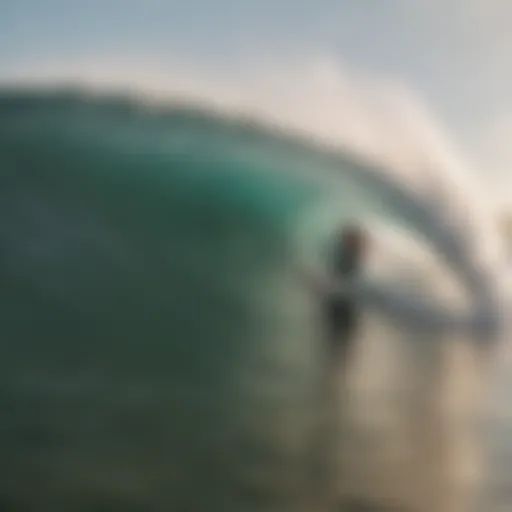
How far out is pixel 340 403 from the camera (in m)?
1.02

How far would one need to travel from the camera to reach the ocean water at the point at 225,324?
100 cm

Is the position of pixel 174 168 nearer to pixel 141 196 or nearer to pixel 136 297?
pixel 141 196

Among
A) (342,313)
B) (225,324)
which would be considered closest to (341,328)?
(342,313)

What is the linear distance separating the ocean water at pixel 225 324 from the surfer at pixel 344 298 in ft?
0.05

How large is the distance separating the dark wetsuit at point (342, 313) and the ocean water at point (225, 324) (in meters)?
0.02

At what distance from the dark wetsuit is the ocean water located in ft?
0.05

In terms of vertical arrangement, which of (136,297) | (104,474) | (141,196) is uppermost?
(141,196)

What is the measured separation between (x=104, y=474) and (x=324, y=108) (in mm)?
600

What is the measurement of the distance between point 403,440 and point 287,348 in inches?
7.9

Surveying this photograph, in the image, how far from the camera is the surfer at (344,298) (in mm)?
1053

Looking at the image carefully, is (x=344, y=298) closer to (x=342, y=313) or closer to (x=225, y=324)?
(x=342, y=313)

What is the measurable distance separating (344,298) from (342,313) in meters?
0.02

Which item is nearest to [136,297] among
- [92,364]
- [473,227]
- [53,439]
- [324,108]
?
[92,364]

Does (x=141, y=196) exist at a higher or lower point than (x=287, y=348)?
higher
